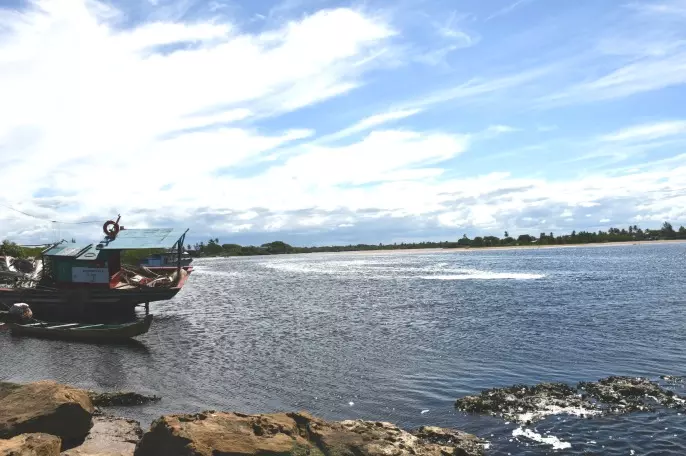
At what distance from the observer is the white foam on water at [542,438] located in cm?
1319

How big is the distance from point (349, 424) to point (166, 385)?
11493 millimetres

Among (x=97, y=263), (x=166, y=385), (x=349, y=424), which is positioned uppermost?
(x=97, y=263)

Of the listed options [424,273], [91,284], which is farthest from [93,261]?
[424,273]

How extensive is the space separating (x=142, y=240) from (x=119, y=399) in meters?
24.9

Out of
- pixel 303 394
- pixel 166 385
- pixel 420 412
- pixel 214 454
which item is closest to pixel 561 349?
pixel 420 412

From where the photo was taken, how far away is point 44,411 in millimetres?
12383

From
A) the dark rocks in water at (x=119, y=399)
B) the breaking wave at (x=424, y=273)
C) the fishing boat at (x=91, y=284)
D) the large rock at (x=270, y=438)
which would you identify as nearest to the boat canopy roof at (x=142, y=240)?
the fishing boat at (x=91, y=284)

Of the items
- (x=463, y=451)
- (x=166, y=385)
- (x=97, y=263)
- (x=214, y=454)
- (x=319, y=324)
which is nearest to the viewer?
(x=214, y=454)

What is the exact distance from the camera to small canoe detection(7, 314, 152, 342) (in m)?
31.4

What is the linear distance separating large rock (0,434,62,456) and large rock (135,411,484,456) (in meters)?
1.66

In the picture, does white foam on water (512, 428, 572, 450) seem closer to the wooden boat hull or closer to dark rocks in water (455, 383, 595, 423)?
dark rocks in water (455, 383, 595, 423)

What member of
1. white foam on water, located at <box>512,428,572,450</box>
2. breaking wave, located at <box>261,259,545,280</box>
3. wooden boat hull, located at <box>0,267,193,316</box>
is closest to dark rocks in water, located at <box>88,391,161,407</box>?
white foam on water, located at <box>512,428,572,450</box>

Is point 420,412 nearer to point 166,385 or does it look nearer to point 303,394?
point 303,394

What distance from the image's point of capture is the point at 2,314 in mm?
39031
